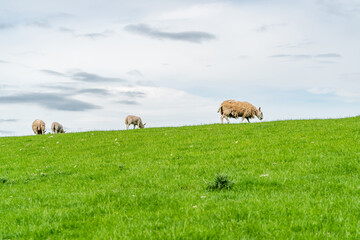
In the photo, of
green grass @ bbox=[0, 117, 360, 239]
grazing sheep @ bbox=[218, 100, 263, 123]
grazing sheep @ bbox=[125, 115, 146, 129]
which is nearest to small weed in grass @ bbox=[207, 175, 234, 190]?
green grass @ bbox=[0, 117, 360, 239]

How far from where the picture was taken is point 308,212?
7.62 m

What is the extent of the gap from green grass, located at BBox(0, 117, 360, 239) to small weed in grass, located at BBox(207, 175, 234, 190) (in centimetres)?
20

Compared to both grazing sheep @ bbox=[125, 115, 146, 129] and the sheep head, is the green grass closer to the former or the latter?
the sheep head

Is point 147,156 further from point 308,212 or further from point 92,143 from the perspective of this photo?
point 308,212

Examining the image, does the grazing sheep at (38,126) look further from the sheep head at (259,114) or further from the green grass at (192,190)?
the sheep head at (259,114)

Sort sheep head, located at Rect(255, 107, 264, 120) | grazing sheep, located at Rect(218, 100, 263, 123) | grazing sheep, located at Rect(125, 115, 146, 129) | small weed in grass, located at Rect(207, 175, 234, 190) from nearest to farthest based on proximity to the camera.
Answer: small weed in grass, located at Rect(207, 175, 234, 190) < grazing sheep, located at Rect(218, 100, 263, 123) < sheep head, located at Rect(255, 107, 264, 120) < grazing sheep, located at Rect(125, 115, 146, 129)

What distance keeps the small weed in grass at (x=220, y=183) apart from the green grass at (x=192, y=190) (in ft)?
0.66

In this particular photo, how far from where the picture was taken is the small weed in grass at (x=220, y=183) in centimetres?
1039

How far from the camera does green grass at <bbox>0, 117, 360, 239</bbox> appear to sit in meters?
7.16

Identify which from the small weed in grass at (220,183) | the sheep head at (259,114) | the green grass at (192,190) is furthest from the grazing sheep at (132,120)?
the small weed in grass at (220,183)

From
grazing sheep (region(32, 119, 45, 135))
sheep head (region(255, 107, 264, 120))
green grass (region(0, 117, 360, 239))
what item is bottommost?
green grass (region(0, 117, 360, 239))

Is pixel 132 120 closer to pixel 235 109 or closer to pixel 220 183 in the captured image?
pixel 235 109

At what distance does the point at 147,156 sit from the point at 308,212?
10354mm

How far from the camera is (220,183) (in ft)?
34.2
